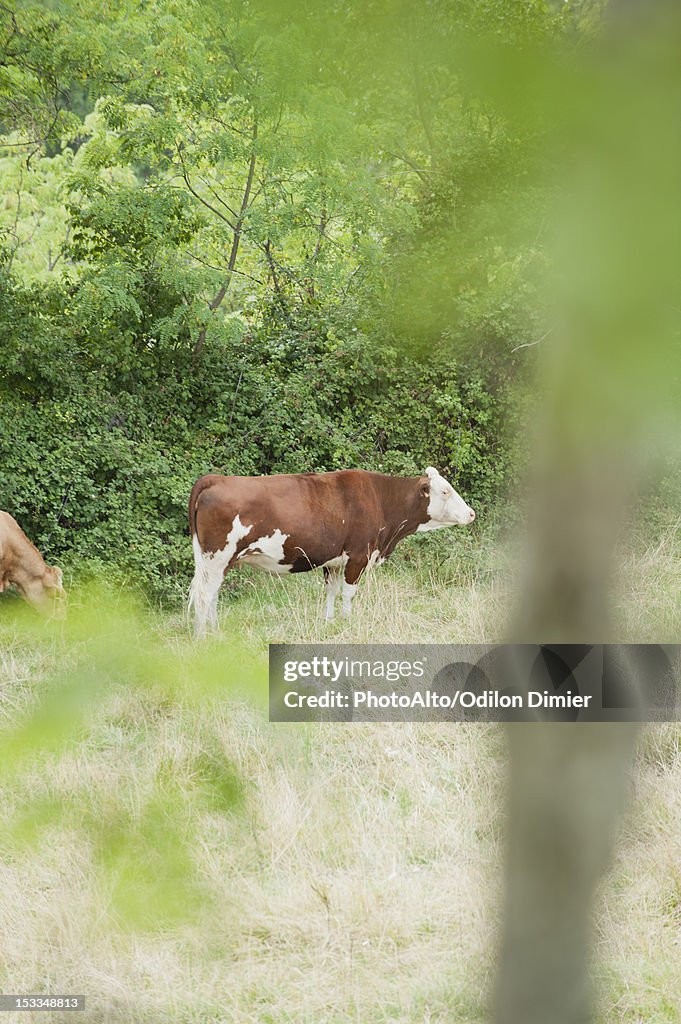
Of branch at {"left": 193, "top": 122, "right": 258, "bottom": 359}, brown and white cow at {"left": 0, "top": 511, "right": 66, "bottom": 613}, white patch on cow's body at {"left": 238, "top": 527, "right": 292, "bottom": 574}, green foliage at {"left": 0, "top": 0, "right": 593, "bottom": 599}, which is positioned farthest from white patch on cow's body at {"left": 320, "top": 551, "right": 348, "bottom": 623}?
branch at {"left": 193, "top": 122, "right": 258, "bottom": 359}

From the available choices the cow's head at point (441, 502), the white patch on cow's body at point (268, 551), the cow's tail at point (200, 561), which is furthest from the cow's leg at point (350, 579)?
the cow's tail at point (200, 561)

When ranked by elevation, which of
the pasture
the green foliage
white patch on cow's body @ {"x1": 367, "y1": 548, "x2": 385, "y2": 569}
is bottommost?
the pasture

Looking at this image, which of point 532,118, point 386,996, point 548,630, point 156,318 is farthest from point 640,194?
point 156,318

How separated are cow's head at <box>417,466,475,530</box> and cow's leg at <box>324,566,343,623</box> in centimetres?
67

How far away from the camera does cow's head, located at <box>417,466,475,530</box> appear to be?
18.8ft

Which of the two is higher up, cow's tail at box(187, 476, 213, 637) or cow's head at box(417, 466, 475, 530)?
cow's head at box(417, 466, 475, 530)

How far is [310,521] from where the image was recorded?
5.39 m

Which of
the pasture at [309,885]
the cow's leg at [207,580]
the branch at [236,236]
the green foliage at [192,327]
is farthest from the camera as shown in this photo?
the branch at [236,236]

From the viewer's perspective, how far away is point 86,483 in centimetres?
634

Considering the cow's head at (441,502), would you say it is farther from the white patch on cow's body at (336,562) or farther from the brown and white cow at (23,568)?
the brown and white cow at (23,568)

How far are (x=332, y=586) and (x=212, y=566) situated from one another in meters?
0.79

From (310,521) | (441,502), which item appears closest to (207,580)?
(310,521)

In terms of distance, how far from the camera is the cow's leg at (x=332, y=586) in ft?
18.4

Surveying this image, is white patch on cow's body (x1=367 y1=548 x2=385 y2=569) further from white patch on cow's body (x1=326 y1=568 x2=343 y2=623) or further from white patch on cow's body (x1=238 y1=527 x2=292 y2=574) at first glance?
white patch on cow's body (x1=238 y1=527 x2=292 y2=574)
